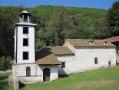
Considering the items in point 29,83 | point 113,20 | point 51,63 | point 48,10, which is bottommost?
point 29,83

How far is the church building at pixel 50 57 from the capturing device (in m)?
45.2

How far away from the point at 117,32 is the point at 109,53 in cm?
2579

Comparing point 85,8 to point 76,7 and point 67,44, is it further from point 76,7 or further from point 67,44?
point 67,44

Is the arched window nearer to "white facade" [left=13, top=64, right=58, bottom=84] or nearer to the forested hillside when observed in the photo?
"white facade" [left=13, top=64, right=58, bottom=84]

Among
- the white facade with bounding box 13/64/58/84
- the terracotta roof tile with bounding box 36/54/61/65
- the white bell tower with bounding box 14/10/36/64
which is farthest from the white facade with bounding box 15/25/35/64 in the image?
the terracotta roof tile with bounding box 36/54/61/65

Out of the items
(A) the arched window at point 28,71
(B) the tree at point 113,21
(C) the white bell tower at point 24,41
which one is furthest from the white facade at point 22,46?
(B) the tree at point 113,21

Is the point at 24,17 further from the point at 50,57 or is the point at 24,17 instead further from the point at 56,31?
the point at 56,31

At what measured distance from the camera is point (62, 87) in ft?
122

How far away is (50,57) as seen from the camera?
156ft

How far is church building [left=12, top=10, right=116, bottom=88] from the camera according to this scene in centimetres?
→ 4519

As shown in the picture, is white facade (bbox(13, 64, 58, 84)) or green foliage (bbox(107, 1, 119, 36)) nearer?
white facade (bbox(13, 64, 58, 84))

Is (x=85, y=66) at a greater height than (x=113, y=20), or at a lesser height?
lesser

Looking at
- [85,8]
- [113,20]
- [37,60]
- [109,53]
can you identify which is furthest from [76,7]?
[37,60]

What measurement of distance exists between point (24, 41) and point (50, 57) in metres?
5.38
